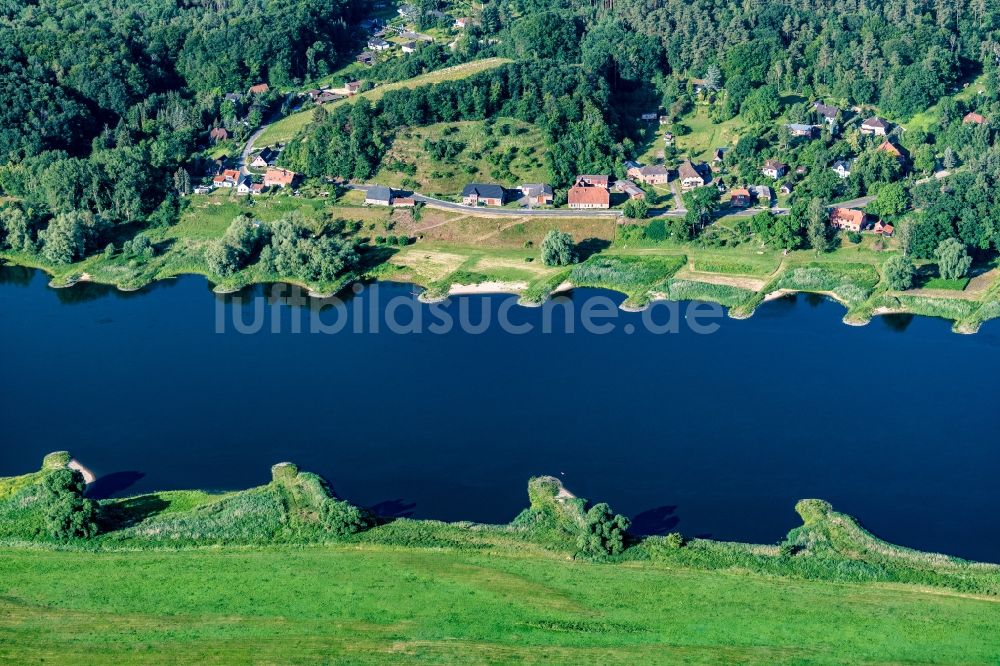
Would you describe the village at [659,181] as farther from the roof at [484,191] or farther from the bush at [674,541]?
the bush at [674,541]

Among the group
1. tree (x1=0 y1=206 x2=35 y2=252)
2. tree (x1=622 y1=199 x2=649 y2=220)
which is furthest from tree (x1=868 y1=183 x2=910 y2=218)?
tree (x1=0 y1=206 x2=35 y2=252)

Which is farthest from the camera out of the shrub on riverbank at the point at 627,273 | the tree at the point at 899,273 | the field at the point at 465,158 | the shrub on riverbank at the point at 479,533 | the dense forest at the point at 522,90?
the field at the point at 465,158

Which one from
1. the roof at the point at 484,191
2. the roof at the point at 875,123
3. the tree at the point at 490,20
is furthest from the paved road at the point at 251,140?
the roof at the point at 875,123

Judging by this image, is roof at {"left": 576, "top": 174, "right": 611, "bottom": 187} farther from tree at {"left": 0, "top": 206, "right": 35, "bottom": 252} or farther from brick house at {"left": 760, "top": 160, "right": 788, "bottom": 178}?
tree at {"left": 0, "top": 206, "right": 35, "bottom": 252}

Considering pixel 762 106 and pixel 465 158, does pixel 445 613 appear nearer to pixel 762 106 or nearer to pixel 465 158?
pixel 465 158

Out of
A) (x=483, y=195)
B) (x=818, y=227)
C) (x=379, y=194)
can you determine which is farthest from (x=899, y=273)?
(x=379, y=194)

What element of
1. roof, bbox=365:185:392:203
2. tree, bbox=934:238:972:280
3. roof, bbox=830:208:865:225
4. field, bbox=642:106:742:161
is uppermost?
field, bbox=642:106:742:161
